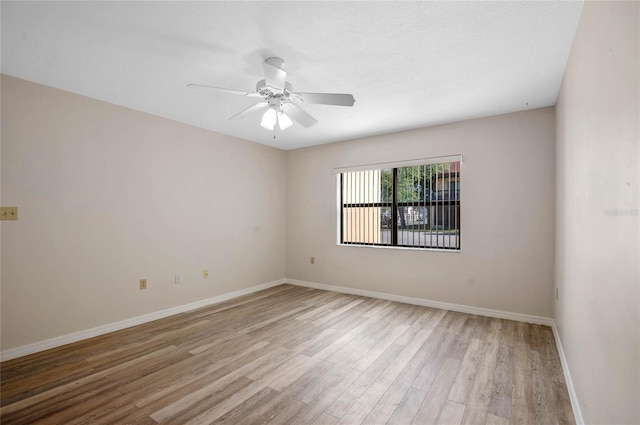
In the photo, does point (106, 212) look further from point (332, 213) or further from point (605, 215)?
point (605, 215)

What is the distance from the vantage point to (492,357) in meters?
2.60

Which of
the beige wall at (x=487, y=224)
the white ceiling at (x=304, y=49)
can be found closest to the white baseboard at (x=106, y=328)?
the beige wall at (x=487, y=224)

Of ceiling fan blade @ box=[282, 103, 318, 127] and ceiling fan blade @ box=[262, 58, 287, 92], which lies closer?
ceiling fan blade @ box=[262, 58, 287, 92]

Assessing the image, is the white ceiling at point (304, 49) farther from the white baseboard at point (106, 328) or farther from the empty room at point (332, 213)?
the white baseboard at point (106, 328)

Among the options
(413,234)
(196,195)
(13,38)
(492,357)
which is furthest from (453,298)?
(13,38)

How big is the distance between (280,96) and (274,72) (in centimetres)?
31

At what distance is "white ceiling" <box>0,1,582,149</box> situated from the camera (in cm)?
180

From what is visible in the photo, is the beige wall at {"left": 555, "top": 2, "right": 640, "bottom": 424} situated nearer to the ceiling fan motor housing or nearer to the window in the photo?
the window

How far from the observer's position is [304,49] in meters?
2.18

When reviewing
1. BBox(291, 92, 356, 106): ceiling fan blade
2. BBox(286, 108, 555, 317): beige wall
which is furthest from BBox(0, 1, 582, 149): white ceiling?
BBox(286, 108, 555, 317): beige wall

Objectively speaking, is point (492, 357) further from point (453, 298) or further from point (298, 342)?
point (298, 342)

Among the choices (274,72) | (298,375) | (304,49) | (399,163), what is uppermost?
(304,49)

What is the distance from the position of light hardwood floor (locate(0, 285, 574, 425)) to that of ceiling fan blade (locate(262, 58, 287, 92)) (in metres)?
2.25

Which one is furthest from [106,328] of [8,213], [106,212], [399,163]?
[399,163]
